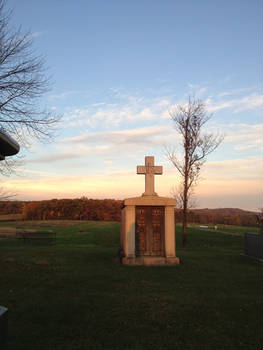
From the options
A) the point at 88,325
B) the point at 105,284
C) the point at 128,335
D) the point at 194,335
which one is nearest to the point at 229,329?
the point at 194,335

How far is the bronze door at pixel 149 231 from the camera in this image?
10.9 m

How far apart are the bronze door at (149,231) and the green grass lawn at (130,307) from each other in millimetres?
1219

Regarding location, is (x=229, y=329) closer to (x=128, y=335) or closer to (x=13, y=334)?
(x=128, y=335)

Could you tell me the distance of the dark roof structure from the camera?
221 centimetres

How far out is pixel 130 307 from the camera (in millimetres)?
5559

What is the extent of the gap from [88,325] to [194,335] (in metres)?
1.55

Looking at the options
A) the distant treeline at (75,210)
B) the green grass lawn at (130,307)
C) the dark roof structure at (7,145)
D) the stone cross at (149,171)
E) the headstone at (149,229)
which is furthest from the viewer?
the distant treeline at (75,210)

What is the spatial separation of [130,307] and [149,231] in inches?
214

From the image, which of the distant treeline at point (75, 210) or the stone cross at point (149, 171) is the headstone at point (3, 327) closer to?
the stone cross at point (149, 171)

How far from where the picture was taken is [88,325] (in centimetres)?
460

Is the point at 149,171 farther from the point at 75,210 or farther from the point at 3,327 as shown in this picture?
the point at 75,210

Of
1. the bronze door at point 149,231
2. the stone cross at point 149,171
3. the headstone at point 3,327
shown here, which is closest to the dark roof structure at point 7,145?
the headstone at point 3,327

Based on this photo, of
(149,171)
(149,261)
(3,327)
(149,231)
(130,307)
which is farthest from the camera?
(149,171)

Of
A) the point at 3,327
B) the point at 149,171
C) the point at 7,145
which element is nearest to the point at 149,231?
the point at 149,171
